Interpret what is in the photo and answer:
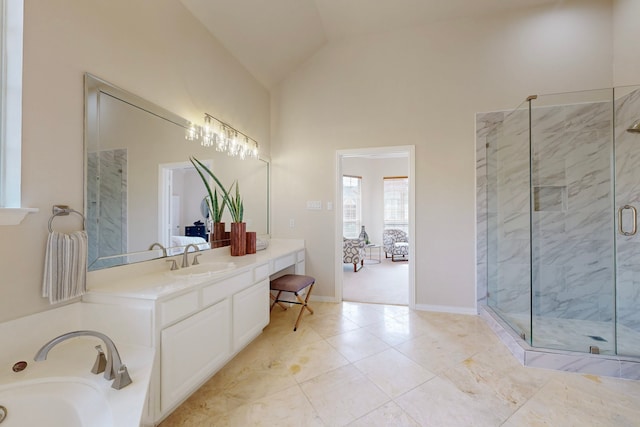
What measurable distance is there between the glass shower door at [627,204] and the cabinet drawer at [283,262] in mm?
3150

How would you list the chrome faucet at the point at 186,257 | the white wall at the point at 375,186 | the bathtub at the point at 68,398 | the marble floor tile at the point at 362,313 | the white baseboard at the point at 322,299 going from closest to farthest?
the bathtub at the point at 68,398 < the chrome faucet at the point at 186,257 < the marble floor tile at the point at 362,313 < the white baseboard at the point at 322,299 < the white wall at the point at 375,186

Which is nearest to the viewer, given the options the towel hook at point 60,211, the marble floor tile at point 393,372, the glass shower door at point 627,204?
the towel hook at point 60,211

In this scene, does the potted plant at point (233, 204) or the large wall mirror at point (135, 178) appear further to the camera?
the potted plant at point (233, 204)

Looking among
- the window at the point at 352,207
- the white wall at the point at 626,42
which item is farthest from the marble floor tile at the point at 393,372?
the window at the point at 352,207

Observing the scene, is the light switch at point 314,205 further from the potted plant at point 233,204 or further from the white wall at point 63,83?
the white wall at point 63,83

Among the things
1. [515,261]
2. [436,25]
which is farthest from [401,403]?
[436,25]

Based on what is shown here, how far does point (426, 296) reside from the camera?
10.5 ft

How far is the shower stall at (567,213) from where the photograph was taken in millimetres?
2516

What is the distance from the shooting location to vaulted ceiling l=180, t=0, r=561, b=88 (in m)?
2.51

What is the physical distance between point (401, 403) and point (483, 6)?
3.89 meters

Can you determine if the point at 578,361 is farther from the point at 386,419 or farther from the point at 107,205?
the point at 107,205

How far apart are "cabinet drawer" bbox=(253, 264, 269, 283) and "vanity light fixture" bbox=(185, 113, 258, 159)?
3.94ft

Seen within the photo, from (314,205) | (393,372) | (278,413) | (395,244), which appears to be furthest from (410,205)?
(395,244)

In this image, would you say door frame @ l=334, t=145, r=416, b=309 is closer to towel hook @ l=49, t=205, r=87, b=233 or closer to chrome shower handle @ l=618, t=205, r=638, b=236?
chrome shower handle @ l=618, t=205, r=638, b=236
